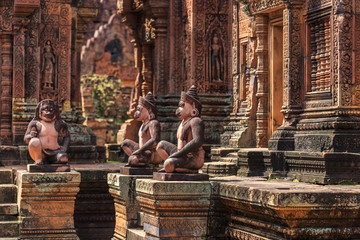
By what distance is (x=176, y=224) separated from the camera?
28.3 ft

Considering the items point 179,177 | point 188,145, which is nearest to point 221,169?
point 188,145

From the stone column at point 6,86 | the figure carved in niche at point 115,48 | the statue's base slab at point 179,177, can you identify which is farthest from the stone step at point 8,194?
the figure carved in niche at point 115,48

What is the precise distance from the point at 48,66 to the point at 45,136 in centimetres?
443

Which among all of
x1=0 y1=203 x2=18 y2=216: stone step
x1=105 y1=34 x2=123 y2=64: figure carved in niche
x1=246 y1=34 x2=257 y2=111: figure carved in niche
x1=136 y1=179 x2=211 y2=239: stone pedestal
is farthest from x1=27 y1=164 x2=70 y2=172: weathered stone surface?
x1=105 y1=34 x2=123 y2=64: figure carved in niche

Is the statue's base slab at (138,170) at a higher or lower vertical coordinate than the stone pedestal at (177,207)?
higher

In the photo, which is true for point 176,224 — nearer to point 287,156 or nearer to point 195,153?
point 195,153

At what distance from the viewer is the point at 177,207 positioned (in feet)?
27.9

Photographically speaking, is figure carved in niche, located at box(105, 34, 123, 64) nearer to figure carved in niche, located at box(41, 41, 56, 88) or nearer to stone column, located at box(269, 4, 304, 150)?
figure carved in niche, located at box(41, 41, 56, 88)

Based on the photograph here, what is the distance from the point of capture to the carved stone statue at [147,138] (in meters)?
10.3

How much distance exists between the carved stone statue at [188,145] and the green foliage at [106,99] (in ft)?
83.2

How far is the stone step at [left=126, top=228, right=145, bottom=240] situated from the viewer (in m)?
9.42

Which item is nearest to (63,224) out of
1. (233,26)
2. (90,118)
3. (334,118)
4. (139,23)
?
(334,118)

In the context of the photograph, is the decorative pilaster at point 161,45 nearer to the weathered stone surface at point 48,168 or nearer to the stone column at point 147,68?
the stone column at point 147,68

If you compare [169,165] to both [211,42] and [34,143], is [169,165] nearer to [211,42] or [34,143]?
[34,143]
